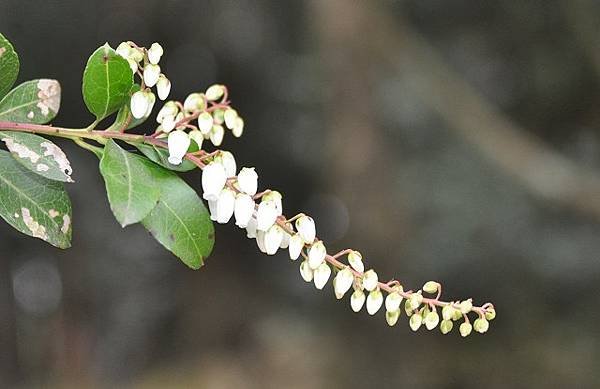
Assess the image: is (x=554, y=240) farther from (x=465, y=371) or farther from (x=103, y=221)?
(x=103, y=221)

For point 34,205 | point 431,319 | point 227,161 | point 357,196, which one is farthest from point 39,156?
point 357,196

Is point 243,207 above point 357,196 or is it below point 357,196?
below

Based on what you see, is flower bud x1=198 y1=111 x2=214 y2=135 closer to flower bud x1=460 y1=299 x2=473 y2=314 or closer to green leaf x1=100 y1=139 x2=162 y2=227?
green leaf x1=100 y1=139 x2=162 y2=227

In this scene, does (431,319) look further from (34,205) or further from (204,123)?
(34,205)

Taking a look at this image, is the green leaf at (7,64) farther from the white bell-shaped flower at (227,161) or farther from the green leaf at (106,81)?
the white bell-shaped flower at (227,161)

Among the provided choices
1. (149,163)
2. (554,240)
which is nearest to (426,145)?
(554,240)

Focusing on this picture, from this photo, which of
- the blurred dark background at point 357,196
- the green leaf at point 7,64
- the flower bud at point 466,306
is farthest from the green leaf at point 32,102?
the blurred dark background at point 357,196
